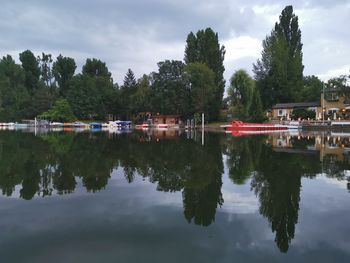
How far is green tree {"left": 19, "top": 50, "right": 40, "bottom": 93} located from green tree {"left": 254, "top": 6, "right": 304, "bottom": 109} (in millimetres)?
60597

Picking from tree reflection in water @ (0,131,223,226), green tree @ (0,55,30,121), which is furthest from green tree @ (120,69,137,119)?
tree reflection in water @ (0,131,223,226)

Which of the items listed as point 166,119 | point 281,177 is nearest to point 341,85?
point 166,119

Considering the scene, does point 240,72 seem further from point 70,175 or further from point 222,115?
point 70,175

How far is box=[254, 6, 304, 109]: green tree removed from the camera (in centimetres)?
6650

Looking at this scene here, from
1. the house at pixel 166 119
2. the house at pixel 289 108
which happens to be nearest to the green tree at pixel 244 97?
the house at pixel 289 108

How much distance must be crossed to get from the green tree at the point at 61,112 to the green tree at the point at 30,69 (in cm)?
1751

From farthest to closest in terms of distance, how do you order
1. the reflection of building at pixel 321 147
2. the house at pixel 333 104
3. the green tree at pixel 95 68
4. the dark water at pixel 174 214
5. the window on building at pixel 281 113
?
the green tree at pixel 95 68 → the window on building at pixel 281 113 → the house at pixel 333 104 → the reflection of building at pixel 321 147 → the dark water at pixel 174 214

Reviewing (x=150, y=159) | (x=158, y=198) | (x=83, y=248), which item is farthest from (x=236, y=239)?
(x=150, y=159)

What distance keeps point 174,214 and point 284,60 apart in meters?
65.4

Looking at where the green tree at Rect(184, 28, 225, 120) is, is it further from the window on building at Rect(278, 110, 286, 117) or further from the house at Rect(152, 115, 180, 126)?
the window on building at Rect(278, 110, 286, 117)

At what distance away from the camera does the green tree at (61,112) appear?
79500 millimetres

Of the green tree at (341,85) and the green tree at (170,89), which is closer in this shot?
the green tree at (341,85)

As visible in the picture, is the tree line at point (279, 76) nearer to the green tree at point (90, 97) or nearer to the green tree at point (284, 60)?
the green tree at point (284, 60)

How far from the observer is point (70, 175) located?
411 inches
